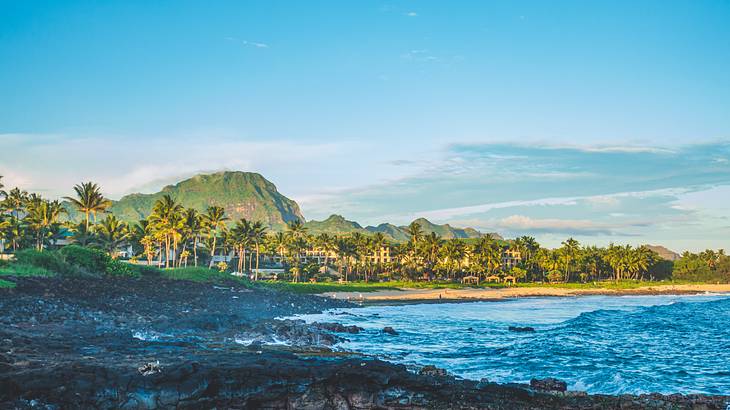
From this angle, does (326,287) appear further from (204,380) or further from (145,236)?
(204,380)

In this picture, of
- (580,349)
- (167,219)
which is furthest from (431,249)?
(580,349)

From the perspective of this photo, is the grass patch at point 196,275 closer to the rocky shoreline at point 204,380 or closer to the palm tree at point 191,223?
the palm tree at point 191,223

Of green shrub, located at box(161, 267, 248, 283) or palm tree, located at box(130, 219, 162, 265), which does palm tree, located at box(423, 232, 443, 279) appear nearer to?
palm tree, located at box(130, 219, 162, 265)

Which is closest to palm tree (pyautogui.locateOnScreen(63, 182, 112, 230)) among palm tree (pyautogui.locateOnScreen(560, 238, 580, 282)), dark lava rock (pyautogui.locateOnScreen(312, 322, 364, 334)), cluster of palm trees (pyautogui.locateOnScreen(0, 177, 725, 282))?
cluster of palm trees (pyautogui.locateOnScreen(0, 177, 725, 282))

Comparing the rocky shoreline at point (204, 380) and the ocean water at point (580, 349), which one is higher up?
the rocky shoreline at point (204, 380)

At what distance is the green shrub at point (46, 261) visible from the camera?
4741 centimetres

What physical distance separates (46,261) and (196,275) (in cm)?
2359

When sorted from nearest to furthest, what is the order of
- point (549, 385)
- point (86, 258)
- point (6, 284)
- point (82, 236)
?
1. point (549, 385)
2. point (6, 284)
3. point (86, 258)
4. point (82, 236)

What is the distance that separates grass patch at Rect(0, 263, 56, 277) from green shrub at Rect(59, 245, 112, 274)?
5.63m

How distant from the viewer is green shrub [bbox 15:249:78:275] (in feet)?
156

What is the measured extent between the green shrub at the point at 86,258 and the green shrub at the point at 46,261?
5.70 ft

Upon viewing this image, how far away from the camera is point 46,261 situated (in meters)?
48.8

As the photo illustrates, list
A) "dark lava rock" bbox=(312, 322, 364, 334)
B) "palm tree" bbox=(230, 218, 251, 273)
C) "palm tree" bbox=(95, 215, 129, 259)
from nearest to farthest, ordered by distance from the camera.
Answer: "dark lava rock" bbox=(312, 322, 364, 334) < "palm tree" bbox=(95, 215, 129, 259) < "palm tree" bbox=(230, 218, 251, 273)

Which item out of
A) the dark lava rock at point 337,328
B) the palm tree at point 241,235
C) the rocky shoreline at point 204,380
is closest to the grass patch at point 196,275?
the palm tree at point 241,235
